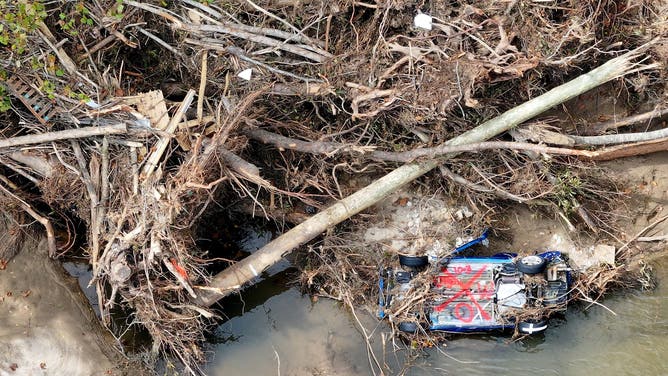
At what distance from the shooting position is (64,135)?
570cm

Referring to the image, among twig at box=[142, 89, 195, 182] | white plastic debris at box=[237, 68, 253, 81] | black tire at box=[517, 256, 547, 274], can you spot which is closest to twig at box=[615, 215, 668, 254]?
black tire at box=[517, 256, 547, 274]

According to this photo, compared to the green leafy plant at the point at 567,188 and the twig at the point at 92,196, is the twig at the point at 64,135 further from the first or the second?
the green leafy plant at the point at 567,188

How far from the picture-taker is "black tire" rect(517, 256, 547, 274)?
5.98 metres

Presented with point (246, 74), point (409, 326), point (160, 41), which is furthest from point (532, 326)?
point (160, 41)

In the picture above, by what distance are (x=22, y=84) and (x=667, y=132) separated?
6.74 m

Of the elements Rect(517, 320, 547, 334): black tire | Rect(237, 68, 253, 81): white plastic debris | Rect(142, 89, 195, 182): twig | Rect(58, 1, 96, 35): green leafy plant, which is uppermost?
Rect(58, 1, 96, 35): green leafy plant

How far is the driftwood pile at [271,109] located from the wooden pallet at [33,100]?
2 centimetres

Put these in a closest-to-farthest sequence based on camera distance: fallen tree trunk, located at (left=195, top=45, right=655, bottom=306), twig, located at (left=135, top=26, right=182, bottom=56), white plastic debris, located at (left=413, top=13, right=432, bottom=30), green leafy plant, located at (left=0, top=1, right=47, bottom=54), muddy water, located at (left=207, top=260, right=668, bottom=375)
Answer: green leafy plant, located at (left=0, top=1, right=47, bottom=54) < white plastic debris, located at (left=413, top=13, right=432, bottom=30) < fallen tree trunk, located at (left=195, top=45, right=655, bottom=306) < twig, located at (left=135, top=26, right=182, bottom=56) < muddy water, located at (left=207, top=260, right=668, bottom=375)

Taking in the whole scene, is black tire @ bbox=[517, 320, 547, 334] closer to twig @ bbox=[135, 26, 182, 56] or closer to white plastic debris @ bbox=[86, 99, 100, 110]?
twig @ bbox=[135, 26, 182, 56]

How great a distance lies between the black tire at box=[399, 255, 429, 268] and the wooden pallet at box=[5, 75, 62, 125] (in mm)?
4007

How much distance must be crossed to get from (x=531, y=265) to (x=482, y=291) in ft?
1.95

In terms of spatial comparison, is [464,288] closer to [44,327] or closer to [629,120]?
[629,120]

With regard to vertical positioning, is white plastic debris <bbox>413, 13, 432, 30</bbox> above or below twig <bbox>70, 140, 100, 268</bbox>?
above

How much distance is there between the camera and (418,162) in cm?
602
